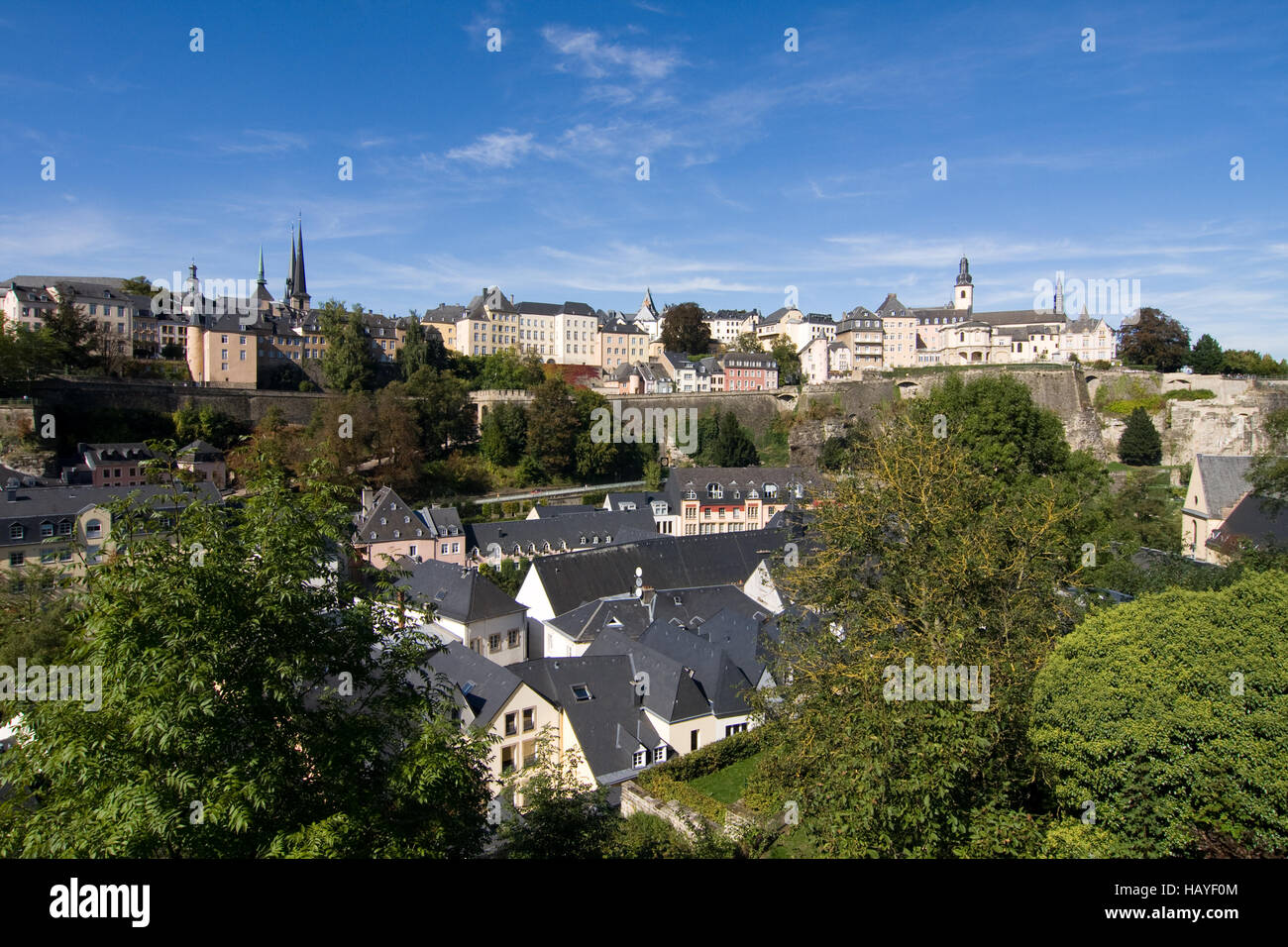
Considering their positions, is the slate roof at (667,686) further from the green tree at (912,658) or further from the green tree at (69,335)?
the green tree at (69,335)

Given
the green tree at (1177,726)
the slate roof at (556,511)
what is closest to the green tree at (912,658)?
the green tree at (1177,726)

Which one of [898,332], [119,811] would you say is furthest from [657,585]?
[898,332]

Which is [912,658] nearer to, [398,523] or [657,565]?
[657,565]

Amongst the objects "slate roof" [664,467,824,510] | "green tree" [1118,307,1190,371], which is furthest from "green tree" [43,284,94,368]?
"green tree" [1118,307,1190,371]

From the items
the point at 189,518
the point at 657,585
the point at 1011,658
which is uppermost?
the point at 189,518

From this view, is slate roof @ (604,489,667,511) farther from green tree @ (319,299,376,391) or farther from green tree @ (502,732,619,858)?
green tree @ (502,732,619,858)
